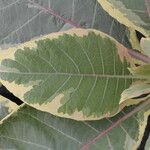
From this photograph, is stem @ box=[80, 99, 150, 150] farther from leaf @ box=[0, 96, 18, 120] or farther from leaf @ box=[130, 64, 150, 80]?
leaf @ box=[0, 96, 18, 120]

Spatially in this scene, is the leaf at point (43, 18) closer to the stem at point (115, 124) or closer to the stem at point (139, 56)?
the stem at point (139, 56)

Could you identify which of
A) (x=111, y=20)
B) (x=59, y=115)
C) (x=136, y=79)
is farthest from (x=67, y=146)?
(x=111, y=20)

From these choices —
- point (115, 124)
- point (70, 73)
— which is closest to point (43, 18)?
point (70, 73)

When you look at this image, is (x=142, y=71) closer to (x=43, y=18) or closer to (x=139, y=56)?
(x=139, y=56)

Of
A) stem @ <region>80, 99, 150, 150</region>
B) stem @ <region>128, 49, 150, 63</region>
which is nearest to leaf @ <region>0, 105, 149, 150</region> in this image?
stem @ <region>80, 99, 150, 150</region>

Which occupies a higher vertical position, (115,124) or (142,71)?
(142,71)

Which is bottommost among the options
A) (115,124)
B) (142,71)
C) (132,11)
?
(115,124)

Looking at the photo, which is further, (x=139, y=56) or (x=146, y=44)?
(x=139, y=56)
